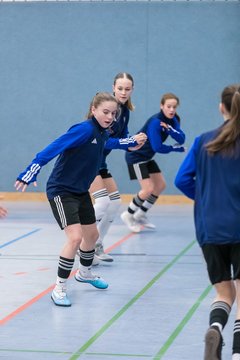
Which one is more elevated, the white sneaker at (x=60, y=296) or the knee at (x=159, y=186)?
the white sneaker at (x=60, y=296)

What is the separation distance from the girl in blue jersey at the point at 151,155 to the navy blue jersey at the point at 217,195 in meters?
5.37

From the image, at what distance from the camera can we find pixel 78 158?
6.53 meters

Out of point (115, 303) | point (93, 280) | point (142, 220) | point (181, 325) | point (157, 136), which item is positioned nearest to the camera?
point (181, 325)

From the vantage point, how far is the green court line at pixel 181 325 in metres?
5.34

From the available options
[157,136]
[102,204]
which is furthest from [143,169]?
[102,204]

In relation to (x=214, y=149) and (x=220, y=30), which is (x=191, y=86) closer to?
(x=220, y=30)

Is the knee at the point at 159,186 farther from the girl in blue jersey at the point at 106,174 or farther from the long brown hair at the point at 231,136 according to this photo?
the long brown hair at the point at 231,136

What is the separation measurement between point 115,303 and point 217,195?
236 centimetres

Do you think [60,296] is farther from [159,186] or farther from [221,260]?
[159,186]

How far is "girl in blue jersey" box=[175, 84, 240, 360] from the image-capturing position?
177 inches

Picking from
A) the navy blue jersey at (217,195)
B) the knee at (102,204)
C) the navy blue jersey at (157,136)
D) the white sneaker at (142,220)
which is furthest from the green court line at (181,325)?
the white sneaker at (142,220)

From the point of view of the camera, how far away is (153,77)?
526 inches

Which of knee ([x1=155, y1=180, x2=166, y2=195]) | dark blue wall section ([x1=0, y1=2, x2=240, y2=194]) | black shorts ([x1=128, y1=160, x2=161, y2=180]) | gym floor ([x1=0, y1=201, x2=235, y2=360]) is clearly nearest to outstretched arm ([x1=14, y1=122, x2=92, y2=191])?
gym floor ([x1=0, y1=201, x2=235, y2=360])

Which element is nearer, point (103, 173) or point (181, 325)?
point (181, 325)
